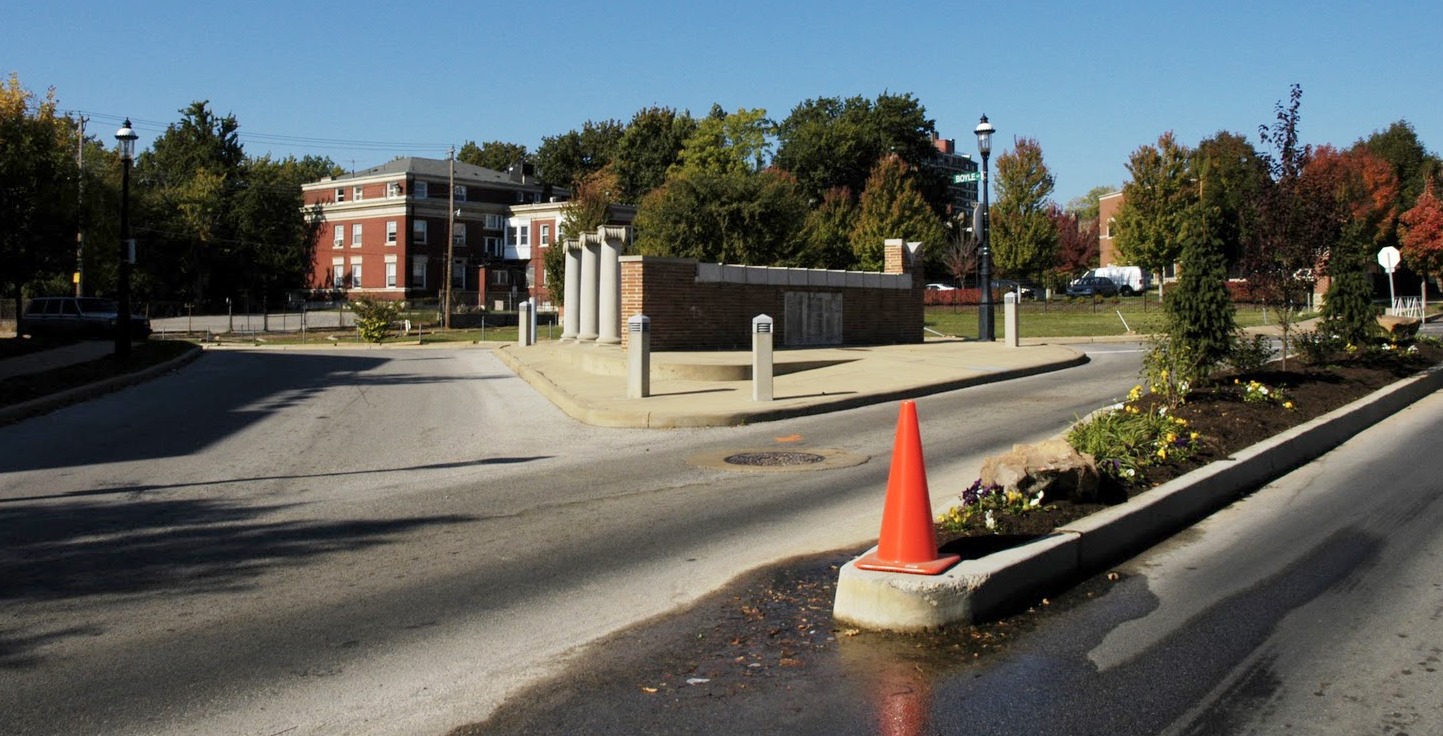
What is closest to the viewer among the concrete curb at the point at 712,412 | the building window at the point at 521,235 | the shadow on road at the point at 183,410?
the shadow on road at the point at 183,410

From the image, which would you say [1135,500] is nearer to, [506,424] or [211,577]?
[211,577]

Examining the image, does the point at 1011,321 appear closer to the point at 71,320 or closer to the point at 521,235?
the point at 71,320

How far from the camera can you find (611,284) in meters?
24.4

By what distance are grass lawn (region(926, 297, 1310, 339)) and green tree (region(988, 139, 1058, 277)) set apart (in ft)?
13.8

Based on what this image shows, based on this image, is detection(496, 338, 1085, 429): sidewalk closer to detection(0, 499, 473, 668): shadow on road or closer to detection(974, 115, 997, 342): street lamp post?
detection(974, 115, 997, 342): street lamp post

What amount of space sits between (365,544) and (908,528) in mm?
3848

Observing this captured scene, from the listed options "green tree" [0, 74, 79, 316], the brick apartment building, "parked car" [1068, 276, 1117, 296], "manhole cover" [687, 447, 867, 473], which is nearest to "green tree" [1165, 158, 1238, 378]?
"manhole cover" [687, 447, 867, 473]

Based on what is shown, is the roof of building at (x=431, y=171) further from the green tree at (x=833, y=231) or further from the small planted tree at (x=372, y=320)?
the small planted tree at (x=372, y=320)

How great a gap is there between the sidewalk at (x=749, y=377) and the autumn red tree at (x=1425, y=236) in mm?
31238

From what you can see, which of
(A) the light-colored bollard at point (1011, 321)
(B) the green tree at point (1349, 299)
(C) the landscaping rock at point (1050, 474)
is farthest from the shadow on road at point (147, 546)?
(A) the light-colored bollard at point (1011, 321)

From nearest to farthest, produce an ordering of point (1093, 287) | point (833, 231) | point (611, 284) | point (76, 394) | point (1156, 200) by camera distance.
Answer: point (76, 394) < point (611, 284) < point (1156, 200) < point (833, 231) < point (1093, 287)

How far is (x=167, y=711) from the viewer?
14.7 ft

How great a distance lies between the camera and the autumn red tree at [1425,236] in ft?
156

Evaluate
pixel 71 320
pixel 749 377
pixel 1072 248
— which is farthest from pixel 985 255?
pixel 1072 248
